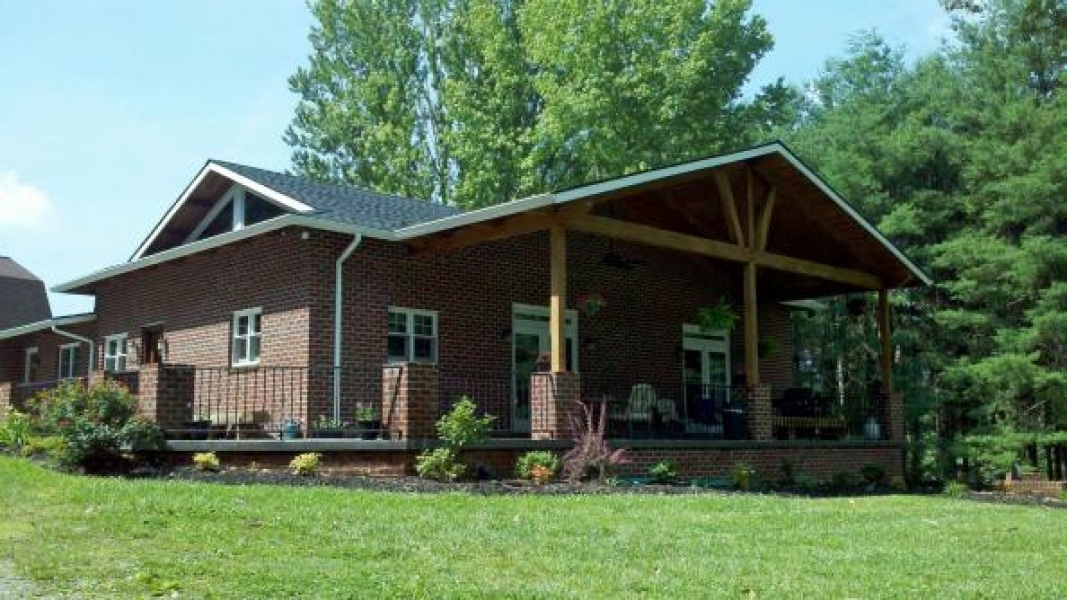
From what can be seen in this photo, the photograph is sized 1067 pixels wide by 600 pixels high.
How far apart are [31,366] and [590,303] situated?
15790mm

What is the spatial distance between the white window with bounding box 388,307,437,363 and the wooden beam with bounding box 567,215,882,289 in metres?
3.16

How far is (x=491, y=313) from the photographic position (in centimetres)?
1770

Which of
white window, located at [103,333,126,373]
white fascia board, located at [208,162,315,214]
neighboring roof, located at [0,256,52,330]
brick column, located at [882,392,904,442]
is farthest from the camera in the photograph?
neighboring roof, located at [0,256,52,330]

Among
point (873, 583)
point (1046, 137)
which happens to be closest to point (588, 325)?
point (1046, 137)

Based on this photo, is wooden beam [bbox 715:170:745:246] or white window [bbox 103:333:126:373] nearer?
wooden beam [bbox 715:170:745:246]

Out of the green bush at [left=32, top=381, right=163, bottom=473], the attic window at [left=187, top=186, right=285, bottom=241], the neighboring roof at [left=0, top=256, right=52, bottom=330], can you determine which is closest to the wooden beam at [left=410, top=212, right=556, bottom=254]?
the attic window at [left=187, top=186, right=285, bottom=241]

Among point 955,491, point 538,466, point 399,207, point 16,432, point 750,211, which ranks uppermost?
point 399,207

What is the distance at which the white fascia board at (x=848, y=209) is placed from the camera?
17269 mm

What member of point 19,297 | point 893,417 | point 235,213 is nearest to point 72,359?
point 235,213

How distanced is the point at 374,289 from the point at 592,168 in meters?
20.4

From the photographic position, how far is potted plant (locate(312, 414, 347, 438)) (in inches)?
550

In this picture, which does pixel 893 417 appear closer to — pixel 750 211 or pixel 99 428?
pixel 750 211

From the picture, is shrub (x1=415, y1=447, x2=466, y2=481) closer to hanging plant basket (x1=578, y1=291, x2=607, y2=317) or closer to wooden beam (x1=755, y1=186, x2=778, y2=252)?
hanging plant basket (x1=578, y1=291, x2=607, y2=317)

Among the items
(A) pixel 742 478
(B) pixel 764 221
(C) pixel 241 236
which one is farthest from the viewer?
(B) pixel 764 221
